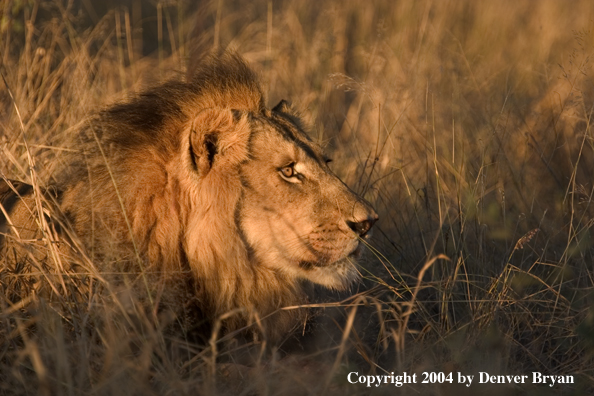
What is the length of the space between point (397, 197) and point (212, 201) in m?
2.45

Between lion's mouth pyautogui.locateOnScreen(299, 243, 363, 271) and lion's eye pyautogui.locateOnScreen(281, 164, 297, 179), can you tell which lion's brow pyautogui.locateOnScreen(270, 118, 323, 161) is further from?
lion's mouth pyautogui.locateOnScreen(299, 243, 363, 271)

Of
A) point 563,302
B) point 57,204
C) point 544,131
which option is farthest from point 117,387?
point 544,131

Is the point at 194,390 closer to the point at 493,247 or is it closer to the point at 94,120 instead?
the point at 94,120

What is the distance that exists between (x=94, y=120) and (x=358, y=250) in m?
1.51

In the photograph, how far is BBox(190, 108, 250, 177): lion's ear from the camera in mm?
3209

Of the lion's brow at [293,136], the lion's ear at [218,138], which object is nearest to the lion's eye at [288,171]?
the lion's brow at [293,136]

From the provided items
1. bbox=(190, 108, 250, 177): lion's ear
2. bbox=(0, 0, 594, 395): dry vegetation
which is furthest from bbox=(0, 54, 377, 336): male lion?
bbox=(0, 0, 594, 395): dry vegetation

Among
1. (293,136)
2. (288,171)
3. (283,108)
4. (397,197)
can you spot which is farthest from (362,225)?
(397,197)

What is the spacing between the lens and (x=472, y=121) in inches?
247

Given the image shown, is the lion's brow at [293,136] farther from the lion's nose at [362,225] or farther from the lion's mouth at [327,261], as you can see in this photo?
the lion's mouth at [327,261]

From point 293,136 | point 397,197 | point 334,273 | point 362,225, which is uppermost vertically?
point 293,136

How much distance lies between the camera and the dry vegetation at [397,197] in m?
2.94

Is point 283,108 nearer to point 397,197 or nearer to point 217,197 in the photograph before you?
point 217,197

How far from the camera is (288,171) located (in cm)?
346
